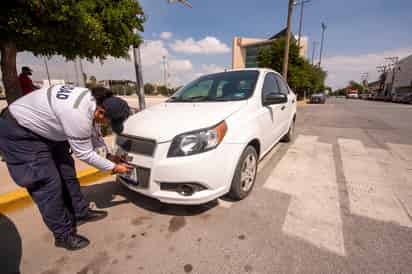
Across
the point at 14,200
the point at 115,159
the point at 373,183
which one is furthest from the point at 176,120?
the point at 373,183

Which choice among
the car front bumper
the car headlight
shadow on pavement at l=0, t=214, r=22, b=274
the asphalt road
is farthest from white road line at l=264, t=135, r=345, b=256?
shadow on pavement at l=0, t=214, r=22, b=274

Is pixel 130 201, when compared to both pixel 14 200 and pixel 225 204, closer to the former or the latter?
pixel 225 204

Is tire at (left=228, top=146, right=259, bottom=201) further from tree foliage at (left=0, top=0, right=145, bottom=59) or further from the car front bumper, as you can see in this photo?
tree foliage at (left=0, top=0, right=145, bottom=59)

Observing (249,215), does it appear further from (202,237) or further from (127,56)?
(127,56)

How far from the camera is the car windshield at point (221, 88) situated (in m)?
2.54

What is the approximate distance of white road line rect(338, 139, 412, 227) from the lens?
1.99 m

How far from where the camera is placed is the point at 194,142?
175 cm

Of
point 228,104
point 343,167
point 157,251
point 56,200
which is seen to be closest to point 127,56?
point 228,104

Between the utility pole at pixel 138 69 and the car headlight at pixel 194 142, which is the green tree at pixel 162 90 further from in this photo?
the car headlight at pixel 194 142

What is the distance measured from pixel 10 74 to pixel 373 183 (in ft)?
24.8

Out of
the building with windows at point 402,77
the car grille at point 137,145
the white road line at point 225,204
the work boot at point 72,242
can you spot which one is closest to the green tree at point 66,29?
the car grille at point 137,145

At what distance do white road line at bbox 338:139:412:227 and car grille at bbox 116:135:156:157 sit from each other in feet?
7.69

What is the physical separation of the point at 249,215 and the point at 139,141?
1.46 meters

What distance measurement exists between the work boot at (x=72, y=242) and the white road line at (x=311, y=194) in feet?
6.43
